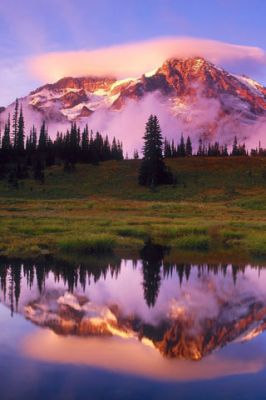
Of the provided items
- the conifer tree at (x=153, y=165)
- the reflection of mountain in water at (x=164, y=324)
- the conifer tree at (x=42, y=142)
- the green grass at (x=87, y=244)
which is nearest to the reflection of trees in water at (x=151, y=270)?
the green grass at (x=87, y=244)

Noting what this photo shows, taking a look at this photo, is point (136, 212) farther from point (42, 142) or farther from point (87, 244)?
point (42, 142)

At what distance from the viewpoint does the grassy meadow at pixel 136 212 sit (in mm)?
30864

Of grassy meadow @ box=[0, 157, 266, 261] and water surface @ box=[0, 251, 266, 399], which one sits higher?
grassy meadow @ box=[0, 157, 266, 261]

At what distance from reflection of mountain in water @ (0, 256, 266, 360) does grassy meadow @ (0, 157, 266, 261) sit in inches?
171

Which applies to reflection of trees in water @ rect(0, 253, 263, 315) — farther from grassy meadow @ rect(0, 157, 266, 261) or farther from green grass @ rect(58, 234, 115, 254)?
grassy meadow @ rect(0, 157, 266, 261)

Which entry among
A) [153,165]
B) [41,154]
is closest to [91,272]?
[153,165]

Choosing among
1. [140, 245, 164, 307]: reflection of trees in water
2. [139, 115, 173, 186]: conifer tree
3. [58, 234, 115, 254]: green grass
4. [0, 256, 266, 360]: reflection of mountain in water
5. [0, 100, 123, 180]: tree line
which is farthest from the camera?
[0, 100, 123, 180]: tree line

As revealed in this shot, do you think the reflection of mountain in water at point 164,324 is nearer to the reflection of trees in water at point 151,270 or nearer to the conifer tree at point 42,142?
the reflection of trees in water at point 151,270

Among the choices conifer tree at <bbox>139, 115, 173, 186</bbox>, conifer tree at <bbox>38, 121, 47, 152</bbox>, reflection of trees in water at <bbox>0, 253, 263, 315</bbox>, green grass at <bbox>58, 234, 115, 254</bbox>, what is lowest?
reflection of trees in water at <bbox>0, 253, 263, 315</bbox>

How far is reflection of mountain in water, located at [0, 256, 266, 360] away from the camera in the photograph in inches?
585

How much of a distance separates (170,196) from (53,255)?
2120 inches

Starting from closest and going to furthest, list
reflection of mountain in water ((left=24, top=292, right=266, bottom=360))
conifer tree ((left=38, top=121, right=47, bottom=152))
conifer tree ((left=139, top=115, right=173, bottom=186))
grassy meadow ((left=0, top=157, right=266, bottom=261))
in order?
reflection of mountain in water ((left=24, top=292, right=266, bottom=360)) < grassy meadow ((left=0, top=157, right=266, bottom=261)) < conifer tree ((left=139, top=115, right=173, bottom=186)) < conifer tree ((left=38, top=121, right=47, bottom=152))

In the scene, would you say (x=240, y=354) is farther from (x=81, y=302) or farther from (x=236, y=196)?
(x=236, y=196)

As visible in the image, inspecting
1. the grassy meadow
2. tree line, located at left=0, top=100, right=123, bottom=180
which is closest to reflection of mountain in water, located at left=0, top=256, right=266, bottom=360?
the grassy meadow
